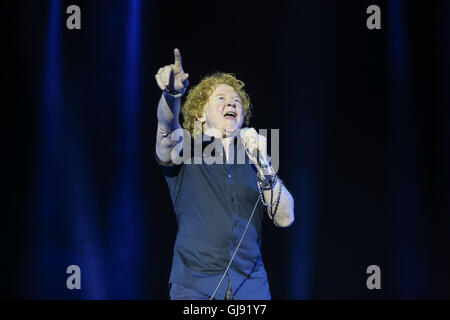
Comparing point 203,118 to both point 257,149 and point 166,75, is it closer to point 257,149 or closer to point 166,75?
point 257,149

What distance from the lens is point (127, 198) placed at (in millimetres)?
3254

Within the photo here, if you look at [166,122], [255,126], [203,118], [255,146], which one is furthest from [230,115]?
[255,126]

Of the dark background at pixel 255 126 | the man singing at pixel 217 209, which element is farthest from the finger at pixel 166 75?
the dark background at pixel 255 126

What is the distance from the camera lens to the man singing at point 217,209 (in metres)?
1.61

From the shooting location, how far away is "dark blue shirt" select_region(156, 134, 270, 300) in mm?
1637

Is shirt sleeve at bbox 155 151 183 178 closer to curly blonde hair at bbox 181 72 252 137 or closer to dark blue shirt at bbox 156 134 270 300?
dark blue shirt at bbox 156 134 270 300

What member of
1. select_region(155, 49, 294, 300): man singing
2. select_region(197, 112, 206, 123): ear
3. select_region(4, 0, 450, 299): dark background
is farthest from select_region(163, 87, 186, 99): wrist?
select_region(4, 0, 450, 299): dark background

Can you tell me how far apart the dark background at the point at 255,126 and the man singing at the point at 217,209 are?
152cm

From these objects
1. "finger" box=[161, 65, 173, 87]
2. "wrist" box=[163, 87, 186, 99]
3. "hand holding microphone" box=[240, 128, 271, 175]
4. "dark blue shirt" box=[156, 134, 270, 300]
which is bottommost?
"dark blue shirt" box=[156, 134, 270, 300]

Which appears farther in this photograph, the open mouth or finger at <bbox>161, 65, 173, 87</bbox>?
the open mouth

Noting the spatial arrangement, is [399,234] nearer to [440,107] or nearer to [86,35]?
[440,107]

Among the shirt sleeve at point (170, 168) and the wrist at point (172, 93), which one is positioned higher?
the wrist at point (172, 93)

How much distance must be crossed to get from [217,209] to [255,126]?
172cm

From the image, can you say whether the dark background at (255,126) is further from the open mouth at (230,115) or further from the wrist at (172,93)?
the wrist at (172,93)
